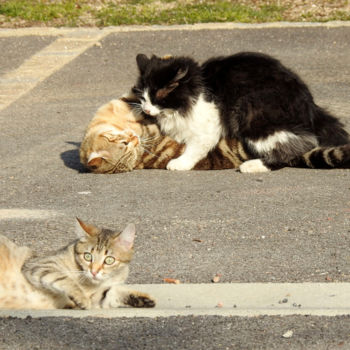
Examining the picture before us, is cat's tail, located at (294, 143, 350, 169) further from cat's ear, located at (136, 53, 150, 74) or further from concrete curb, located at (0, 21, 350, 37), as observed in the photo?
concrete curb, located at (0, 21, 350, 37)

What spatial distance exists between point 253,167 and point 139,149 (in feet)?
3.75

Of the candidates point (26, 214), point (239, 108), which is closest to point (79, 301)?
point (26, 214)

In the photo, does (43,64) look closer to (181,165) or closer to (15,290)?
(181,165)

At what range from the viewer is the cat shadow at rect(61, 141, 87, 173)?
8.38m

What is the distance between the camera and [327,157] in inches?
311

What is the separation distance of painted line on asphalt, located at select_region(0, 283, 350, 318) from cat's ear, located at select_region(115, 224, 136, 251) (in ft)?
1.10

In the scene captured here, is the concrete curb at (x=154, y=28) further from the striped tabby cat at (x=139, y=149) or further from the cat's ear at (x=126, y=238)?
the cat's ear at (x=126, y=238)

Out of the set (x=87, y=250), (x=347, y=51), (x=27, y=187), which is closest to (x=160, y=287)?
(x=87, y=250)

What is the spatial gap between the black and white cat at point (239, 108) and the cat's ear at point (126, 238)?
315 cm

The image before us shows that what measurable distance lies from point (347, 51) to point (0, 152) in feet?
19.3

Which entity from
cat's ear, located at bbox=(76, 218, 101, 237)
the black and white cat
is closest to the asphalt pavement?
the black and white cat

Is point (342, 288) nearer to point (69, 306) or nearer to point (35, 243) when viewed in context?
point (69, 306)

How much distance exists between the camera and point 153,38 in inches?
521

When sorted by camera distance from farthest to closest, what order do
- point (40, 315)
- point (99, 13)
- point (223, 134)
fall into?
point (99, 13), point (223, 134), point (40, 315)
